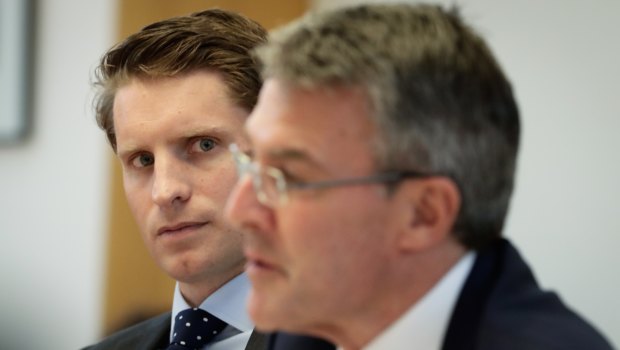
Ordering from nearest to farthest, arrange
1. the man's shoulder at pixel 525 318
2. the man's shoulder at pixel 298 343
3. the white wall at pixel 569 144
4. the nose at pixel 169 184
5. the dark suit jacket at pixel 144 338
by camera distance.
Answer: the man's shoulder at pixel 525 318 → the man's shoulder at pixel 298 343 → the nose at pixel 169 184 → the dark suit jacket at pixel 144 338 → the white wall at pixel 569 144

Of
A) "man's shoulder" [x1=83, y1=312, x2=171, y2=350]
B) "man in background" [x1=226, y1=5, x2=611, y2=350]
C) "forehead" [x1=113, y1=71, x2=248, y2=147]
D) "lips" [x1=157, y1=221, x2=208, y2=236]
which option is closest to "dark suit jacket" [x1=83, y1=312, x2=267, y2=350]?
"man's shoulder" [x1=83, y1=312, x2=171, y2=350]

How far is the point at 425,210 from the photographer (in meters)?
1.04

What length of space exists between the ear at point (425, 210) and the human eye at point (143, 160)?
0.64 meters

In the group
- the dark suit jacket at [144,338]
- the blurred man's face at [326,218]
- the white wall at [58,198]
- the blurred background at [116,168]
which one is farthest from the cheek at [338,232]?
the white wall at [58,198]

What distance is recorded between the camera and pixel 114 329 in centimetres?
321

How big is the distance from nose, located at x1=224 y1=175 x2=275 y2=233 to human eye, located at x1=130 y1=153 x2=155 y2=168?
0.49 metres

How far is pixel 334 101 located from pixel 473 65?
175 millimetres

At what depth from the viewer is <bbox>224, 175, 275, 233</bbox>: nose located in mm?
1062

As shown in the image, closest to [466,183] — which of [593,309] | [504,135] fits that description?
[504,135]

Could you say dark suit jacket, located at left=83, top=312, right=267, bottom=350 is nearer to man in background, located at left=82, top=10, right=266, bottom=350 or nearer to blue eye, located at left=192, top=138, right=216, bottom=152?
man in background, located at left=82, top=10, right=266, bottom=350

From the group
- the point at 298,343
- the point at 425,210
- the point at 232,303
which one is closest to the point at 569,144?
the point at 232,303

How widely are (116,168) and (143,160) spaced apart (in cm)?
169

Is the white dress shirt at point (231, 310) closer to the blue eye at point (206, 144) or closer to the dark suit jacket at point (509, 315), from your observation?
the blue eye at point (206, 144)

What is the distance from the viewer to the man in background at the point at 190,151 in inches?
58.6
